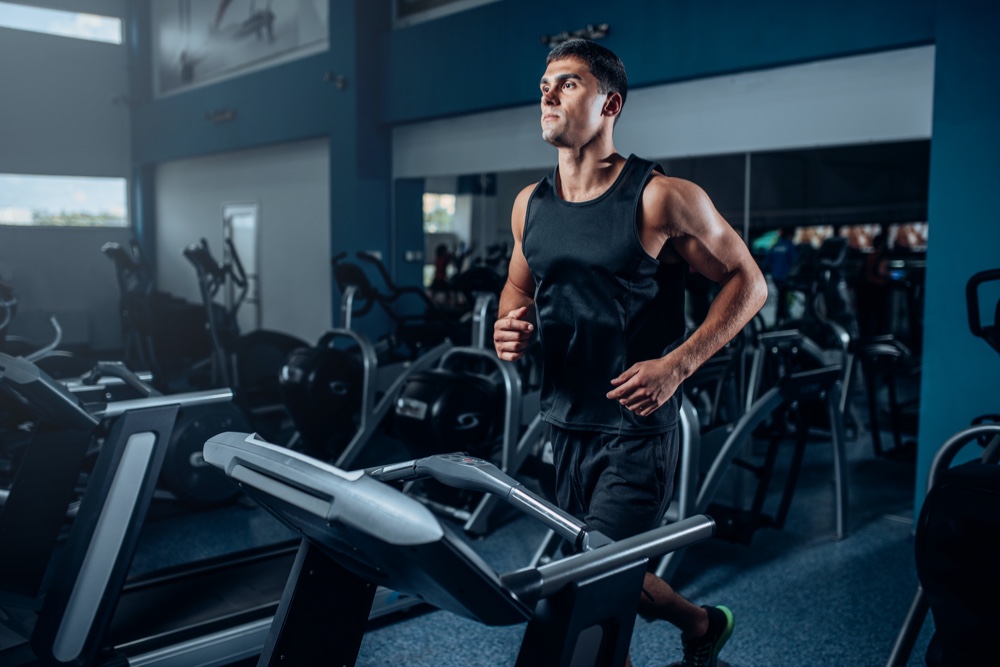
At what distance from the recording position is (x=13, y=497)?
2443mm

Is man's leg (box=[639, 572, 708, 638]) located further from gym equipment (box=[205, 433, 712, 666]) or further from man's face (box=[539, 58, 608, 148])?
man's face (box=[539, 58, 608, 148])

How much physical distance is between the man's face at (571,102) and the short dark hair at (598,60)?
0.01 meters

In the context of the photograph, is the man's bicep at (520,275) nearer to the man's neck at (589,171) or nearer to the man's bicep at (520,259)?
the man's bicep at (520,259)

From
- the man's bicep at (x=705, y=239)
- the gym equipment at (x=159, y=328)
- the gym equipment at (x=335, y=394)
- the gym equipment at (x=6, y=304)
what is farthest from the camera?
the gym equipment at (x=159, y=328)

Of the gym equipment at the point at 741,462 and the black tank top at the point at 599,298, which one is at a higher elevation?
the black tank top at the point at 599,298

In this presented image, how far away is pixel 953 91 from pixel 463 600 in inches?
129

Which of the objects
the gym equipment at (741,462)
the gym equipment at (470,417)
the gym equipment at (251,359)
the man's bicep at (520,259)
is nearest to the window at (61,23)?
the gym equipment at (251,359)

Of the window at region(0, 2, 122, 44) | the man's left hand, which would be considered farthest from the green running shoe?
the window at region(0, 2, 122, 44)

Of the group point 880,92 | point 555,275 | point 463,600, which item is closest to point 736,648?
point 555,275

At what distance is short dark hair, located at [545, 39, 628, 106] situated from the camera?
5.41ft

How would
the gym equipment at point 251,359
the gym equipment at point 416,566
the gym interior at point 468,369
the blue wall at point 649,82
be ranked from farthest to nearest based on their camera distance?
1. the gym equipment at point 251,359
2. the blue wall at point 649,82
3. the gym interior at point 468,369
4. the gym equipment at point 416,566

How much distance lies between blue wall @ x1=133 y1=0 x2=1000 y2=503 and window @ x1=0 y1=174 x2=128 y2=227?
1793 millimetres

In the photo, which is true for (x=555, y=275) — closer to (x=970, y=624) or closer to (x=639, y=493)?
(x=639, y=493)

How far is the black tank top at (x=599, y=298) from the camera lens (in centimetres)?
165
